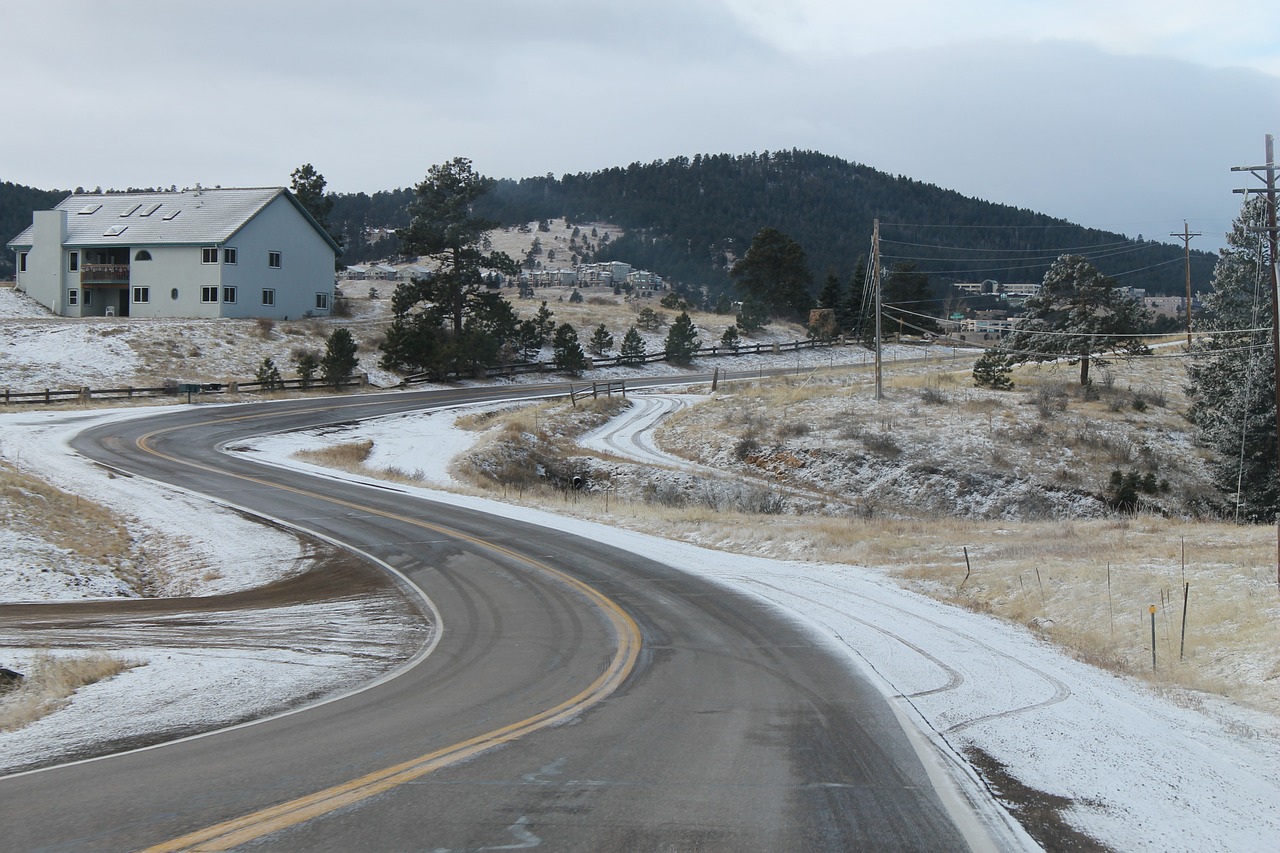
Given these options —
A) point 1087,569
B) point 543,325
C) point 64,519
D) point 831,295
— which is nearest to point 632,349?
point 543,325

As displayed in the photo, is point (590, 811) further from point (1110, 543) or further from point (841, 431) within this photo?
point (841, 431)

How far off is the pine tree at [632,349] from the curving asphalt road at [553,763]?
64.5 m

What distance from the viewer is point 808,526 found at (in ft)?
80.7

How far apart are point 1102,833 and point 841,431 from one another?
40.8m

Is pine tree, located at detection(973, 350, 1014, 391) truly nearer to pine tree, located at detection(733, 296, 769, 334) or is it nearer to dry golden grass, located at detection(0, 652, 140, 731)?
pine tree, located at detection(733, 296, 769, 334)

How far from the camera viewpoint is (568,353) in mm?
71125

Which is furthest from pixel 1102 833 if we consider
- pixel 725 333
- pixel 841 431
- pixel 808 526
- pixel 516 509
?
pixel 725 333

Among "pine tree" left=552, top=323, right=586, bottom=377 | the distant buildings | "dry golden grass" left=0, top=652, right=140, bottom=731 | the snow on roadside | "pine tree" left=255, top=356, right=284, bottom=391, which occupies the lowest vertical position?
the snow on roadside

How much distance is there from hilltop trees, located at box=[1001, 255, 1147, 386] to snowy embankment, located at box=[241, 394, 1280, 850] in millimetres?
43269

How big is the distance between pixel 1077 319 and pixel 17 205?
173059mm

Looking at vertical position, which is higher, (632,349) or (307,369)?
(632,349)

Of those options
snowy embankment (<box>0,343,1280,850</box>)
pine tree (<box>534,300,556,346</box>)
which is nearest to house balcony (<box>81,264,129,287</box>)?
pine tree (<box>534,300,556,346</box>)

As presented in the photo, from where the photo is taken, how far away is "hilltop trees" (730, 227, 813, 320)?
101m

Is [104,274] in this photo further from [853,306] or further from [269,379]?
[853,306]
